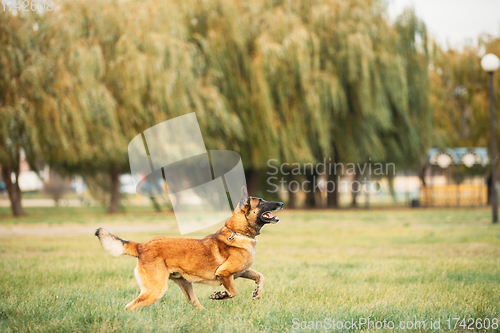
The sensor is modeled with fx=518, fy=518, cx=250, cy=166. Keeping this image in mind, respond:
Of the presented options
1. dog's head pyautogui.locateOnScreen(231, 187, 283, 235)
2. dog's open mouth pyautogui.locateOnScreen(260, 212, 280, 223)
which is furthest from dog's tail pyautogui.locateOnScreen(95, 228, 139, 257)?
dog's open mouth pyautogui.locateOnScreen(260, 212, 280, 223)

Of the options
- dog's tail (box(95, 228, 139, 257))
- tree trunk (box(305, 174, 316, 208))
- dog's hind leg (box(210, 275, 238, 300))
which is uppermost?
dog's tail (box(95, 228, 139, 257))

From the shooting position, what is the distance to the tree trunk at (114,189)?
23.3 m

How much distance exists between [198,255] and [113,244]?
834mm

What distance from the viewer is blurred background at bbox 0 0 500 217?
63.9ft

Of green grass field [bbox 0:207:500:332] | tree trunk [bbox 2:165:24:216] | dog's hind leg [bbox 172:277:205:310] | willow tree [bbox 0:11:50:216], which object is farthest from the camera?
tree trunk [bbox 2:165:24:216]

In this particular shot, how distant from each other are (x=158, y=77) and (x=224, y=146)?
4330mm

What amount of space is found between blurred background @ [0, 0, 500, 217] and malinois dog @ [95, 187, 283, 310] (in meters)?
15.5

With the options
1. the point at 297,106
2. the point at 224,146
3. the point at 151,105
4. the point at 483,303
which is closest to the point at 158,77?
the point at 151,105

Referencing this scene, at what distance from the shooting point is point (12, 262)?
906cm

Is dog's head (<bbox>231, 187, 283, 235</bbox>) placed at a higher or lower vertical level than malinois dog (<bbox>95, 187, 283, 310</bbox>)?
higher

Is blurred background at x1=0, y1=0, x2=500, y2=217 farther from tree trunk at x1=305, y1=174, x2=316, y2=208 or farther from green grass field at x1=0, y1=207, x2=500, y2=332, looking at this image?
green grass field at x1=0, y1=207, x2=500, y2=332

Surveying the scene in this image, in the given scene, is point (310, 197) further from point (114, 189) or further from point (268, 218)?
point (268, 218)

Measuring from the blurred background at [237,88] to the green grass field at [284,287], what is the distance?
25.7ft

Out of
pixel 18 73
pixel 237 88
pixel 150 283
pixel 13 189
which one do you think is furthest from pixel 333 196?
pixel 150 283
